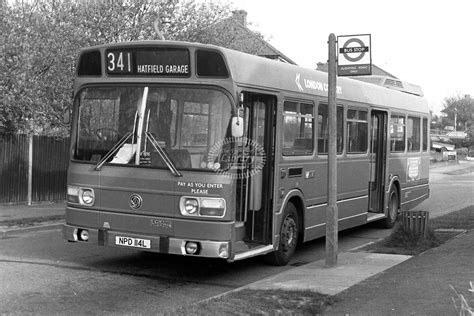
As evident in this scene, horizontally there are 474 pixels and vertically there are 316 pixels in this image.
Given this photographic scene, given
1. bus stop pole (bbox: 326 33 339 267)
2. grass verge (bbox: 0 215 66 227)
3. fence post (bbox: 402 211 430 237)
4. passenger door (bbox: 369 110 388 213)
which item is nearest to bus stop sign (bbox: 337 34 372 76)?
bus stop pole (bbox: 326 33 339 267)

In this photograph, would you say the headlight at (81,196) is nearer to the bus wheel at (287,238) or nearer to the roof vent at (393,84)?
the bus wheel at (287,238)

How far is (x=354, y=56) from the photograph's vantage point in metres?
9.05

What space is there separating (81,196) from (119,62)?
1874mm

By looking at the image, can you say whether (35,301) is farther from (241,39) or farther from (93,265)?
(241,39)

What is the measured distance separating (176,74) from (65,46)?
9.71 metres

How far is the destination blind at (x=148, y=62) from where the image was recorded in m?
7.87

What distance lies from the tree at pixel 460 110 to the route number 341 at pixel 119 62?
103 m

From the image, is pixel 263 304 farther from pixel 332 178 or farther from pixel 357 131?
pixel 357 131

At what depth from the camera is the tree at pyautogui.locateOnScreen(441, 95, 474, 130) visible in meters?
107

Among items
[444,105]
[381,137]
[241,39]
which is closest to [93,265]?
[381,137]

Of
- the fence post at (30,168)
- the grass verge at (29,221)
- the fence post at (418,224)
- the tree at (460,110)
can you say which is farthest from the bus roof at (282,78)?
the tree at (460,110)

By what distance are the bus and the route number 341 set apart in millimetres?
13

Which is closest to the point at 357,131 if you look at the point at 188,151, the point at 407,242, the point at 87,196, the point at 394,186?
the point at 407,242

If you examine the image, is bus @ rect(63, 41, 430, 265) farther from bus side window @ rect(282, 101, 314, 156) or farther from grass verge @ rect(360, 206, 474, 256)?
grass verge @ rect(360, 206, 474, 256)
